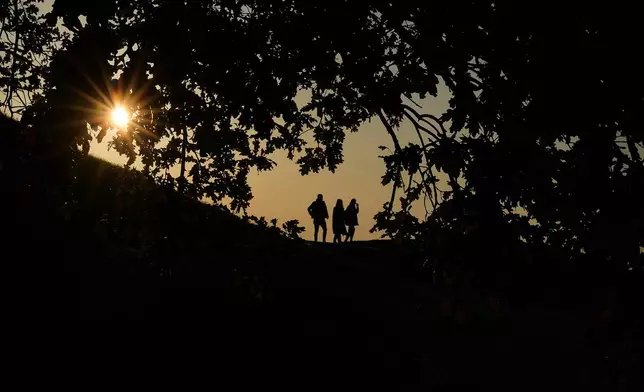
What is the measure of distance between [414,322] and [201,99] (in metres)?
8.64

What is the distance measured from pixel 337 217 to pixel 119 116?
54.7 ft

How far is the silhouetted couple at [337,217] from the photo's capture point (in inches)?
841

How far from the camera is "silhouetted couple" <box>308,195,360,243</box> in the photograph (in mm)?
21359

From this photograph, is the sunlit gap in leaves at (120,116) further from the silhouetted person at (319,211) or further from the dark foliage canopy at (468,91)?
the silhouetted person at (319,211)

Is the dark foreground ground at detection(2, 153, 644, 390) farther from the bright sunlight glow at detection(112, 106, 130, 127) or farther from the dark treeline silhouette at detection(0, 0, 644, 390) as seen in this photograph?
the bright sunlight glow at detection(112, 106, 130, 127)

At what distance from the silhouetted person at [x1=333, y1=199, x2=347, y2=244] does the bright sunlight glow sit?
16.0 meters

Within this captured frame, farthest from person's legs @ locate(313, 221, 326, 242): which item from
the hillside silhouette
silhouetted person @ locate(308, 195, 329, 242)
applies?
the hillside silhouette

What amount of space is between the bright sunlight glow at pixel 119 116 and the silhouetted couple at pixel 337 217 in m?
16.0

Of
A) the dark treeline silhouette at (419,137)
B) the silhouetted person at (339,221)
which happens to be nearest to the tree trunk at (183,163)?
the dark treeline silhouette at (419,137)

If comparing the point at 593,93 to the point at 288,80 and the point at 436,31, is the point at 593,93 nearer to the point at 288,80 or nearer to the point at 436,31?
the point at 436,31

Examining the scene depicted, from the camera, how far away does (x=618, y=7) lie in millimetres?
4148

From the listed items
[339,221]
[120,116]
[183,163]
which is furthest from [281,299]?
[339,221]

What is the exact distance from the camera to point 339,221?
21.4 m

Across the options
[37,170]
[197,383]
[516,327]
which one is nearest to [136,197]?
[37,170]
